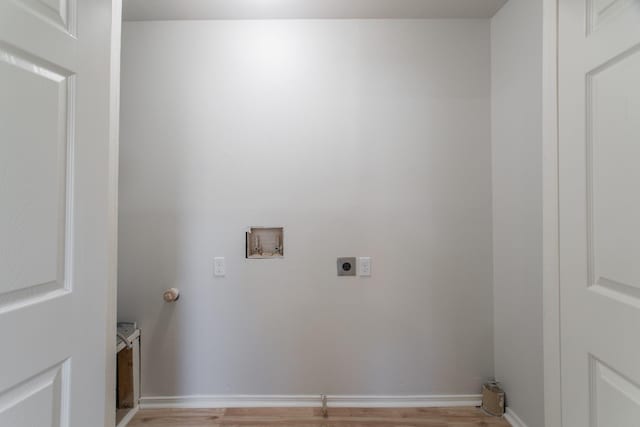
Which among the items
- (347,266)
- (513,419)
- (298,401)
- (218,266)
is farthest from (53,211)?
(513,419)

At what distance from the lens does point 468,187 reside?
180cm

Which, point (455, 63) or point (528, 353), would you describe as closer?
point (528, 353)

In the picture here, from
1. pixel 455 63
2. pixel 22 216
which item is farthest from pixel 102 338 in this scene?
pixel 455 63

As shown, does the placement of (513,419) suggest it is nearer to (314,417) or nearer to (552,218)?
(314,417)

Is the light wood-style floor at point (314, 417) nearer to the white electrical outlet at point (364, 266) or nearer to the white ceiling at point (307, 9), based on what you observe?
the white electrical outlet at point (364, 266)

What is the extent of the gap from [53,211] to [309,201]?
4.07ft

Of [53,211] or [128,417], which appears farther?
[128,417]

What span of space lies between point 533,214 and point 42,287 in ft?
6.50

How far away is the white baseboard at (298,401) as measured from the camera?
1760mm

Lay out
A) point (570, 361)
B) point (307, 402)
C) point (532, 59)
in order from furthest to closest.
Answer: point (307, 402) → point (532, 59) → point (570, 361)

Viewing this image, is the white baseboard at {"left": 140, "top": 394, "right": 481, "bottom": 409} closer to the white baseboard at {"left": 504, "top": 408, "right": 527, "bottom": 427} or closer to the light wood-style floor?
the light wood-style floor

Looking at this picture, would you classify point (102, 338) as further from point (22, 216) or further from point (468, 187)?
point (468, 187)

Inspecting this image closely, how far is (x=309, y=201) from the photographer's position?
5.91 feet

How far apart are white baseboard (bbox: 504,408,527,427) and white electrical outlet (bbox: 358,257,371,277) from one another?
112cm
